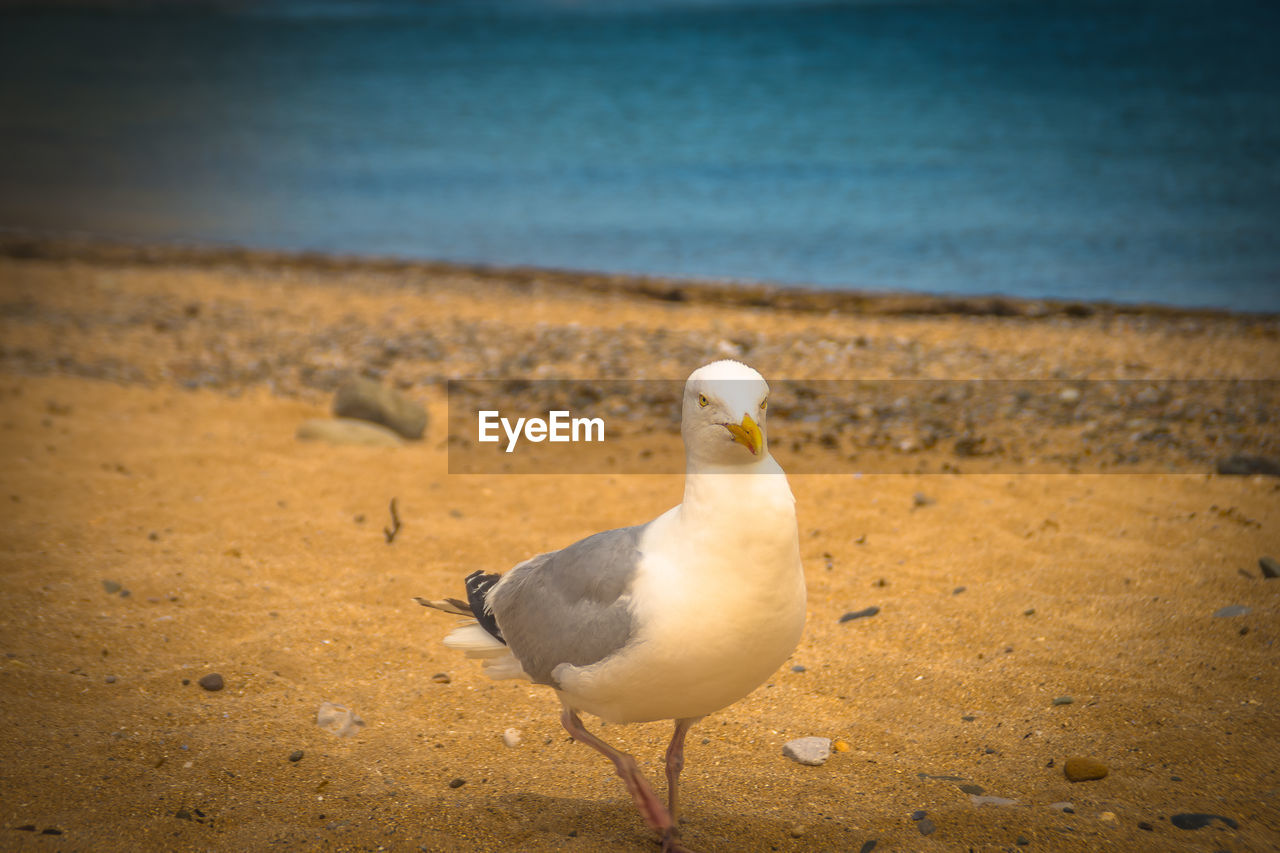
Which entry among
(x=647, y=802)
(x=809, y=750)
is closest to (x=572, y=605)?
(x=647, y=802)

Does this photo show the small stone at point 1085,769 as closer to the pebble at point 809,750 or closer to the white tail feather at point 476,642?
the pebble at point 809,750

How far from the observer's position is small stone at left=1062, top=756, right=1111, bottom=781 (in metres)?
3.79

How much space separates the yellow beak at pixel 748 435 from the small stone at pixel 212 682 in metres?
2.73

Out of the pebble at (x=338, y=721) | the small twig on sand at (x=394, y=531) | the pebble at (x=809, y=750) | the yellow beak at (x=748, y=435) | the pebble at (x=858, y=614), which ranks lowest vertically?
the pebble at (x=338, y=721)

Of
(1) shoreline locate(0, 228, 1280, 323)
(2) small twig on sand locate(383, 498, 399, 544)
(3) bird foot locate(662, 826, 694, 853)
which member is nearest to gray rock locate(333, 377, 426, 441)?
(2) small twig on sand locate(383, 498, 399, 544)

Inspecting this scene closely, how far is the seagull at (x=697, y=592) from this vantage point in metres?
2.93

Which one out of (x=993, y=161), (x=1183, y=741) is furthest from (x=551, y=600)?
(x=993, y=161)

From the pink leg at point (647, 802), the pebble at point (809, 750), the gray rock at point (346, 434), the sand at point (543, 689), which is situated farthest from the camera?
the gray rock at point (346, 434)

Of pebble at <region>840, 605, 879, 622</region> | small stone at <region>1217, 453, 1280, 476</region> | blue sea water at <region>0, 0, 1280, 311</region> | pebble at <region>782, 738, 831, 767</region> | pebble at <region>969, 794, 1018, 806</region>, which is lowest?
pebble at <region>782, 738, 831, 767</region>

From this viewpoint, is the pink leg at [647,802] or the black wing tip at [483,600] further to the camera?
the black wing tip at [483,600]

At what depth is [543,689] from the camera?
477 cm

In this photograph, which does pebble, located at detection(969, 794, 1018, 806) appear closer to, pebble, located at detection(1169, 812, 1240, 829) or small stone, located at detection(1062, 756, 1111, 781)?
small stone, located at detection(1062, 756, 1111, 781)

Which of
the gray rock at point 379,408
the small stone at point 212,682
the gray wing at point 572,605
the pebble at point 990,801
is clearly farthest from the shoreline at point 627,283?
the gray wing at point 572,605

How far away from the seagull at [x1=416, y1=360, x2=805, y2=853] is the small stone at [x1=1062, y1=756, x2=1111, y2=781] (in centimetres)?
146
